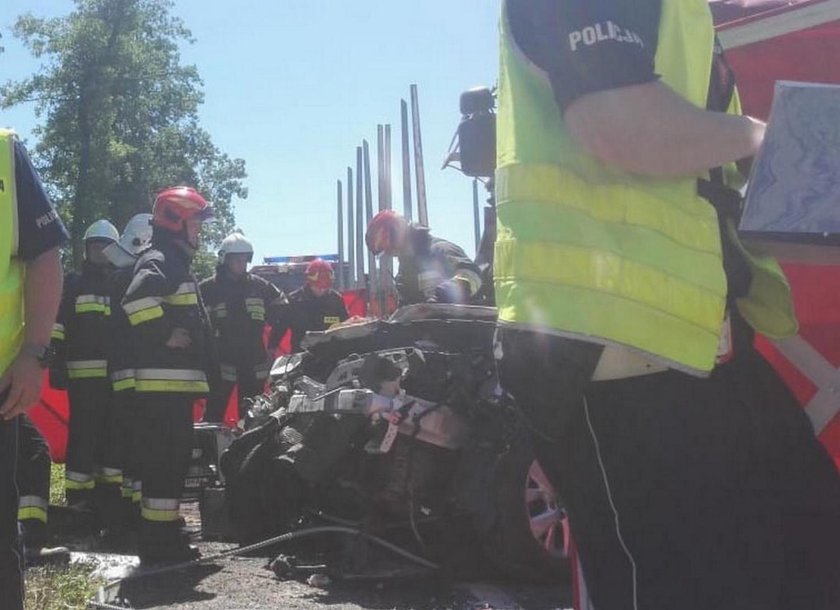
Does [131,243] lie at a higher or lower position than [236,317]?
higher

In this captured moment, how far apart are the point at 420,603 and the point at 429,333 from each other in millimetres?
1326

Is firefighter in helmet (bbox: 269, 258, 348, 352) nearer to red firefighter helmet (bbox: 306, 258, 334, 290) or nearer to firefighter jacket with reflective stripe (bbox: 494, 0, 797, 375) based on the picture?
red firefighter helmet (bbox: 306, 258, 334, 290)

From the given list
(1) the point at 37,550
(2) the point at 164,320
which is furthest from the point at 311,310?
(1) the point at 37,550

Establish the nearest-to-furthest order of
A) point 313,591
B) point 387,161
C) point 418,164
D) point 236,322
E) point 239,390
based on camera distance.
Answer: point 313,591 → point 236,322 → point 239,390 → point 418,164 → point 387,161

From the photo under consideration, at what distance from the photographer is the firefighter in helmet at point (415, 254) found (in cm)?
707

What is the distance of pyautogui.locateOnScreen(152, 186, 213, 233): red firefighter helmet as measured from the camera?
20.7 ft

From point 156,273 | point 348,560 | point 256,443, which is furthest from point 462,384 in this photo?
point 156,273

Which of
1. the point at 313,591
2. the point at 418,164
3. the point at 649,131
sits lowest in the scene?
the point at 313,591

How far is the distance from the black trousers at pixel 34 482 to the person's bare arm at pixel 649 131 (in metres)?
3.92

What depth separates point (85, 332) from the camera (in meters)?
7.81

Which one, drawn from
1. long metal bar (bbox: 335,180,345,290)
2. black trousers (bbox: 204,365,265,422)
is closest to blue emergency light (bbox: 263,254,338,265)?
long metal bar (bbox: 335,180,345,290)

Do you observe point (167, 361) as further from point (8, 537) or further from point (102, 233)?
point (8, 537)

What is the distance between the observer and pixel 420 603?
4668mm

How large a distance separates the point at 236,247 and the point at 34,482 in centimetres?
501
